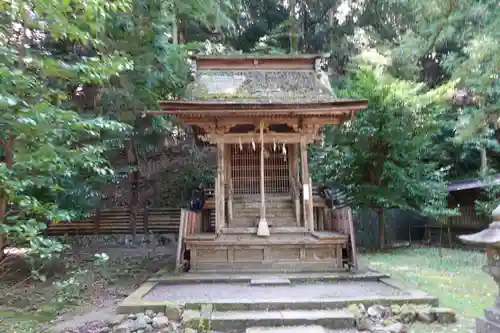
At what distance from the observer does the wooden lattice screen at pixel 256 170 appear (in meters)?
10.5

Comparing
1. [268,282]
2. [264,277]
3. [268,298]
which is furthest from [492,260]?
[264,277]

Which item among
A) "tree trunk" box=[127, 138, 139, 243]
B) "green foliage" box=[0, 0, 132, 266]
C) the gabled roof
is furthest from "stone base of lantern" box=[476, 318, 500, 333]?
"tree trunk" box=[127, 138, 139, 243]

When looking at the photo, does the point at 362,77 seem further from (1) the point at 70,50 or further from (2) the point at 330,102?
(1) the point at 70,50

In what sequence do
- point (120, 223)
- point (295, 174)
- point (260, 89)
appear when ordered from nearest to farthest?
point (260, 89), point (295, 174), point (120, 223)

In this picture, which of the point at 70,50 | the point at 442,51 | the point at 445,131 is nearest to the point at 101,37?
the point at 70,50

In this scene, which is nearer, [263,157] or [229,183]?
[263,157]

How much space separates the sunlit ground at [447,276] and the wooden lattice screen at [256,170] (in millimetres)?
3160

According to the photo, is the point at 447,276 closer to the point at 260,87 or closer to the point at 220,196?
the point at 220,196

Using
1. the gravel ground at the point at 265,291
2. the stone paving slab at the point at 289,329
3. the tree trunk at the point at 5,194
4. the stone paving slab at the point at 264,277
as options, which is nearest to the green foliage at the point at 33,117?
the tree trunk at the point at 5,194

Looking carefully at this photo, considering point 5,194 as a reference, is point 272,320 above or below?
below

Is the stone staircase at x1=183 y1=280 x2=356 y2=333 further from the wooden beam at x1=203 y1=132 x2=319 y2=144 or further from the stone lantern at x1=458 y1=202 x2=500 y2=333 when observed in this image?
the wooden beam at x1=203 y1=132 x2=319 y2=144

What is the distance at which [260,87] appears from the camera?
9570 mm

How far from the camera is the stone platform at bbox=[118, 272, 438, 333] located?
526 centimetres

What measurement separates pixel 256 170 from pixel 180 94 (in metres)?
3.07
